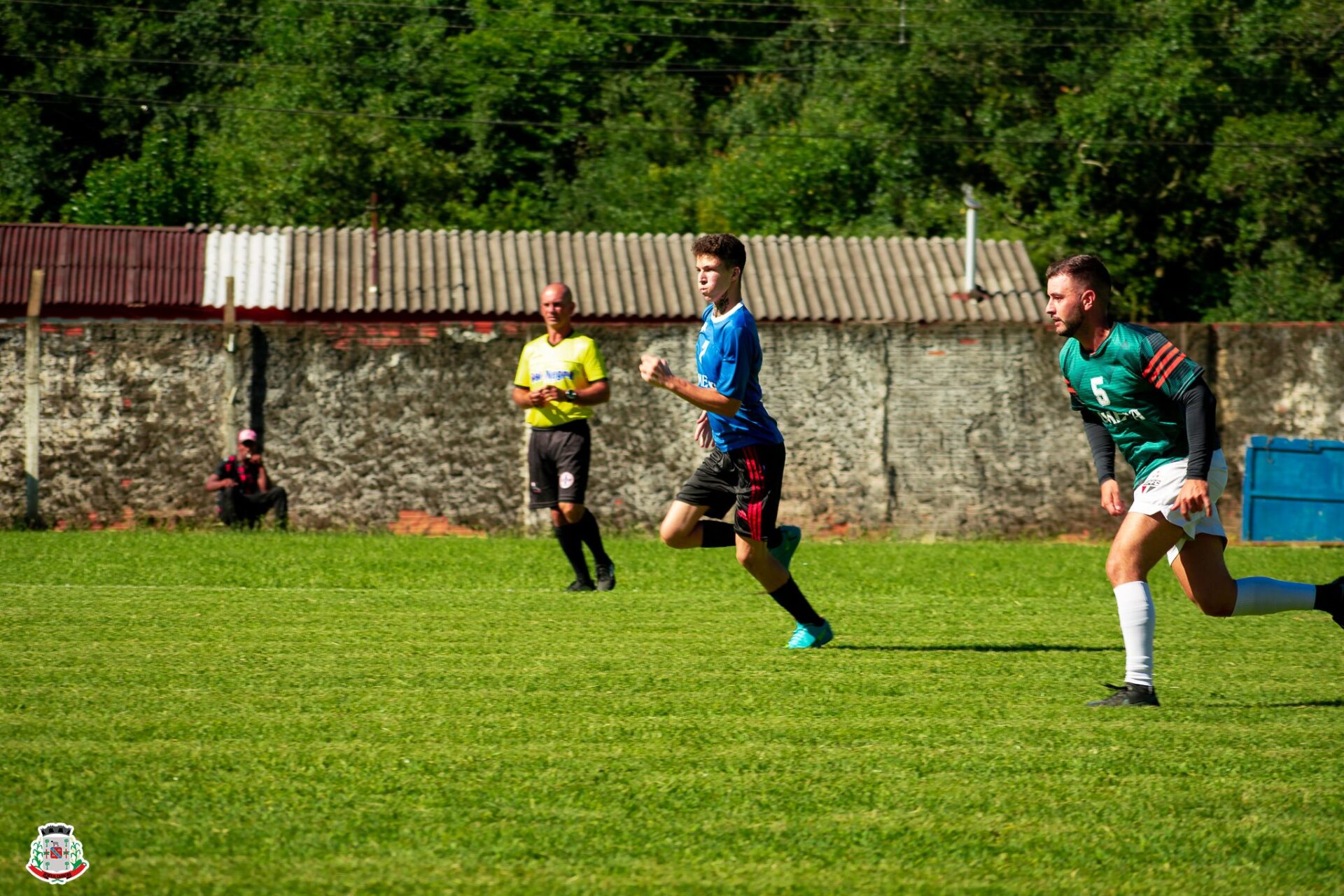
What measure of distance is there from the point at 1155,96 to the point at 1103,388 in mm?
27127

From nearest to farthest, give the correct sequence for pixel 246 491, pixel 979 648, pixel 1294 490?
pixel 979 648
pixel 246 491
pixel 1294 490

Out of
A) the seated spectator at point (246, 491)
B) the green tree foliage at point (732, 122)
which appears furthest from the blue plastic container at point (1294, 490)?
the green tree foliage at point (732, 122)

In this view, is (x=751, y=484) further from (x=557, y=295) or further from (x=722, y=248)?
(x=557, y=295)

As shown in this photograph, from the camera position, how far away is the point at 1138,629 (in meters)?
5.89

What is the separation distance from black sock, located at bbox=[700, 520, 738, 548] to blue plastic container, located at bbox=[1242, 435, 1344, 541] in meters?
9.81

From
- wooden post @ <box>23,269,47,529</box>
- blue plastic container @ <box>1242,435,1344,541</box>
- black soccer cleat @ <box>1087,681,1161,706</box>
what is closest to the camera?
black soccer cleat @ <box>1087,681,1161,706</box>

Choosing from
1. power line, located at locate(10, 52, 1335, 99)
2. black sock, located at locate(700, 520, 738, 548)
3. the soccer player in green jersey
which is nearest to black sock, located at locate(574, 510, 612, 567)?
black sock, located at locate(700, 520, 738, 548)

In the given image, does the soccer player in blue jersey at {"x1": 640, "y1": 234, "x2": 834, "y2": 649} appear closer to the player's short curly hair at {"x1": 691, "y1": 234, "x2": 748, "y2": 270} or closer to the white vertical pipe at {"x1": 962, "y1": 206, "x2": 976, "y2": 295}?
the player's short curly hair at {"x1": 691, "y1": 234, "x2": 748, "y2": 270}

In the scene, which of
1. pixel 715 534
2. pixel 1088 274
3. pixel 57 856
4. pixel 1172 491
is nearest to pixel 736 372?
pixel 715 534

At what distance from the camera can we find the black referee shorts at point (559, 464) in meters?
10.0

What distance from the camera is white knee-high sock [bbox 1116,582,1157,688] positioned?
19.3ft

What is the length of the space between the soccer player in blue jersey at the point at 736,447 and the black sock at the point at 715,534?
28 mm

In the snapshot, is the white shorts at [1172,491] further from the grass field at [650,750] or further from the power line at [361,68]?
the power line at [361,68]

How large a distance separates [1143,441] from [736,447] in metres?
2.08
